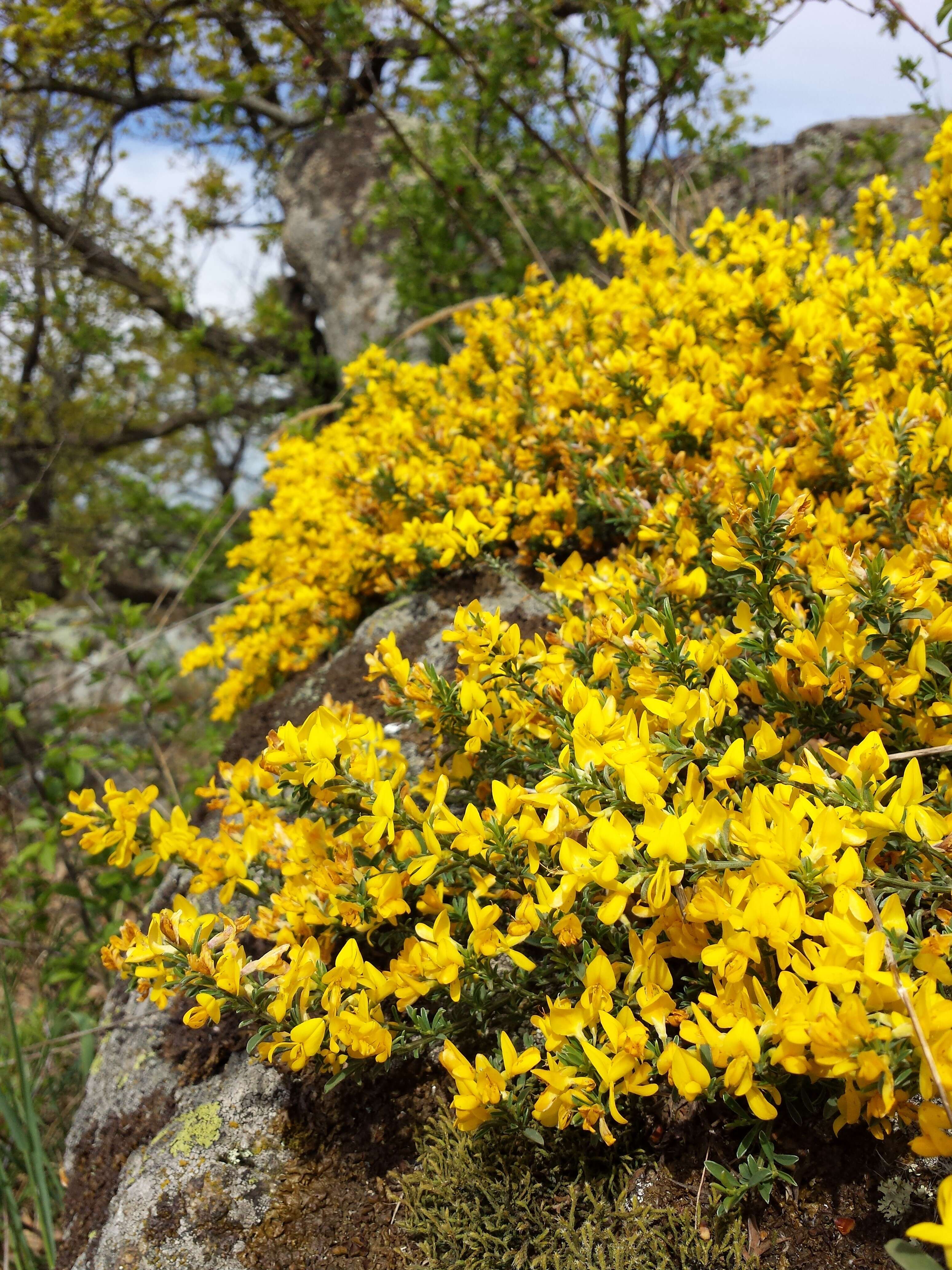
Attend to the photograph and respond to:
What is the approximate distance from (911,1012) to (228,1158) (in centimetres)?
142

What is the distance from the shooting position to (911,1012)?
861 mm

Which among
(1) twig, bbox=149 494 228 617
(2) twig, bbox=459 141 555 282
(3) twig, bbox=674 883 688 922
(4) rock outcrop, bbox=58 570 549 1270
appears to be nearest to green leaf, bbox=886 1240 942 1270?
(3) twig, bbox=674 883 688 922

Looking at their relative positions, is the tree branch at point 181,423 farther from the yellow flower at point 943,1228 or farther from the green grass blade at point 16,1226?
the yellow flower at point 943,1228

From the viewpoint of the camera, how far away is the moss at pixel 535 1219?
115 cm

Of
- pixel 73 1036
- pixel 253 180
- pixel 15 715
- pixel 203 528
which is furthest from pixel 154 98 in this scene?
pixel 73 1036

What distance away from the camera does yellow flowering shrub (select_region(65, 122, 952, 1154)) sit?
1047 millimetres

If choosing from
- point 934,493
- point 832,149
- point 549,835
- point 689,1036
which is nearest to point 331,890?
point 549,835

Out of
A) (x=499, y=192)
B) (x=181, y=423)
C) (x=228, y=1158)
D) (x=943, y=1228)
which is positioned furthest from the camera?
(x=181, y=423)

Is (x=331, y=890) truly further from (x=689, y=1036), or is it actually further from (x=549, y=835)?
(x=689, y=1036)

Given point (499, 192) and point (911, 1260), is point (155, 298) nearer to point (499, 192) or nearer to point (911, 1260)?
point (499, 192)

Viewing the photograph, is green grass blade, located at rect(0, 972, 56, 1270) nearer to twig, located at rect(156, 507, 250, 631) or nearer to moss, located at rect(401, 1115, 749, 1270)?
moss, located at rect(401, 1115, 749, 1270)

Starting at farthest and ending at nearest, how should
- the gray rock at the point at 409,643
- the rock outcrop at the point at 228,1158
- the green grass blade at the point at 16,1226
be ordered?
the gray rock at the point at 409,643 < the green grass blade at the point at 16,1226 < the rock outcrop at the point at 228,1158

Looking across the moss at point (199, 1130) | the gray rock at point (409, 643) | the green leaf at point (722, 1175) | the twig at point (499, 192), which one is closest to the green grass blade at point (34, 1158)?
the moss at point (199, 1130)

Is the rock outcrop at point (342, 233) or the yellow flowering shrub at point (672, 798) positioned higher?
the rock outcrop at point (342, 233)
